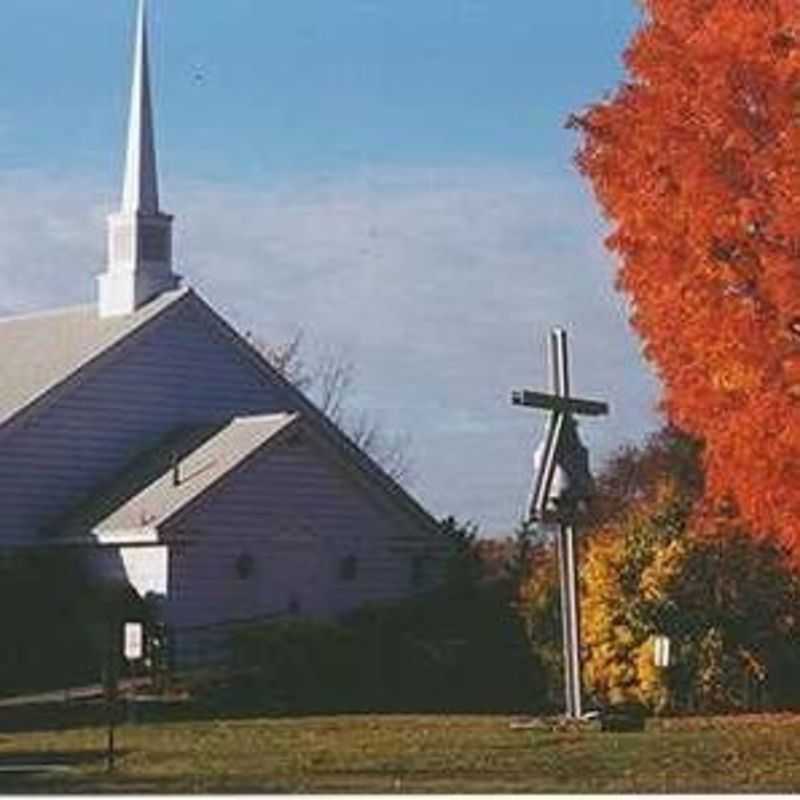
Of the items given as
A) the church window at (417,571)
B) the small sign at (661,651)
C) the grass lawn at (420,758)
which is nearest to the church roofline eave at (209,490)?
the church window at (417,571)

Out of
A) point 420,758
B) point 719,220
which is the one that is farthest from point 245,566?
point 719,220

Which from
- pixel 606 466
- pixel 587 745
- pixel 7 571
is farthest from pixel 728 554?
pixel 7 571

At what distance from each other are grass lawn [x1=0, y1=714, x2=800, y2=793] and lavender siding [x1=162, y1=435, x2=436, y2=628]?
351 inches

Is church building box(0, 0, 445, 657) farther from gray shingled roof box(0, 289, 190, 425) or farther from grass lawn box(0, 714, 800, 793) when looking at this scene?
grass lawn box(0, 714, 800, 793)

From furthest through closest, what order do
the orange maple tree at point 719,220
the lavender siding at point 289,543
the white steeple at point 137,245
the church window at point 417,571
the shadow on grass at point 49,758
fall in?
the church window at point 417,571, the lavender siding at point 289,543, the white steeple at point 137,245, the shadow on grass at point 49,758, the orange maple tree at point 719,220

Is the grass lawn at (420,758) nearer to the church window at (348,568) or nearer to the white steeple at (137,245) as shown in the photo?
the white steeple at (137,245)

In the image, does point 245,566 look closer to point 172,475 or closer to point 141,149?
point 172,475

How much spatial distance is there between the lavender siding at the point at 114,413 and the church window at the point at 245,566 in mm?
3055

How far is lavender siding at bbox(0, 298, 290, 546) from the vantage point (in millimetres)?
33531

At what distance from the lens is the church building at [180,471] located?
3200cm

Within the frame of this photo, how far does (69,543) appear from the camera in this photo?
33000 millimetres

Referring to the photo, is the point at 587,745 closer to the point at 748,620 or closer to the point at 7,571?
the point at 748,620

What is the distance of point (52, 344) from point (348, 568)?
5540 millimetres

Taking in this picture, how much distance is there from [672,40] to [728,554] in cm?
801
